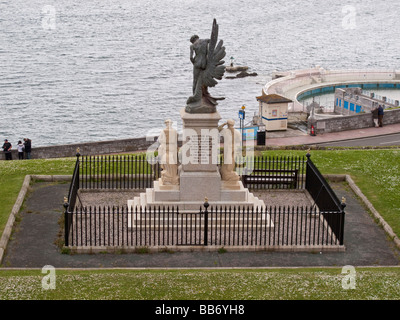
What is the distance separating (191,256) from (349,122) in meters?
26.3

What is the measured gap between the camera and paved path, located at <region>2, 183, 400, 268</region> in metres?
18.8

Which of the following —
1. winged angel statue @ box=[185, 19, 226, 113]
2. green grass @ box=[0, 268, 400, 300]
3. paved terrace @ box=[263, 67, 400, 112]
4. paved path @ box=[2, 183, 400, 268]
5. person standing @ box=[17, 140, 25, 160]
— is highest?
winged angel statue @ box=[185, 19, 226, 113]

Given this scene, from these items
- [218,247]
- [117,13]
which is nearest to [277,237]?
[218,247]

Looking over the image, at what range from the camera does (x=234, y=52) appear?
10900 cm

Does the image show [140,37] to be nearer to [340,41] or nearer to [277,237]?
[340,41]

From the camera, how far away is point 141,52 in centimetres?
11019

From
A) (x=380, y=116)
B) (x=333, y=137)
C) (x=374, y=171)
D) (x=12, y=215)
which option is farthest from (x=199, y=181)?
(x=380, y=116)

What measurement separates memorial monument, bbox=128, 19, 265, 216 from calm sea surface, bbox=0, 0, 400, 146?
40.2 meters

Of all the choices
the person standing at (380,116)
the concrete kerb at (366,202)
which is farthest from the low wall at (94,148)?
the concrete kerb at (366,202)

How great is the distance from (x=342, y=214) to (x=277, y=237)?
2.18m

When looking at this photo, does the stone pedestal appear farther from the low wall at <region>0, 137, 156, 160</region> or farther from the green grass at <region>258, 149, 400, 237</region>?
the low wall at <region>0, 137, 156, 160</region>

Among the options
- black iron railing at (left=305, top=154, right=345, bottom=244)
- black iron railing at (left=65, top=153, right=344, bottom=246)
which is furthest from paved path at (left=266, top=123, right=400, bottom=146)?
black iron railing at (left=65, top=153, right=344, bottom=246)

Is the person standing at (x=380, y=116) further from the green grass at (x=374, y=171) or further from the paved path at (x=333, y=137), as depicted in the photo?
the green grass at (x=374, y=171)

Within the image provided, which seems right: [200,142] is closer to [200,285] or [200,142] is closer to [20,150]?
[200,285]
